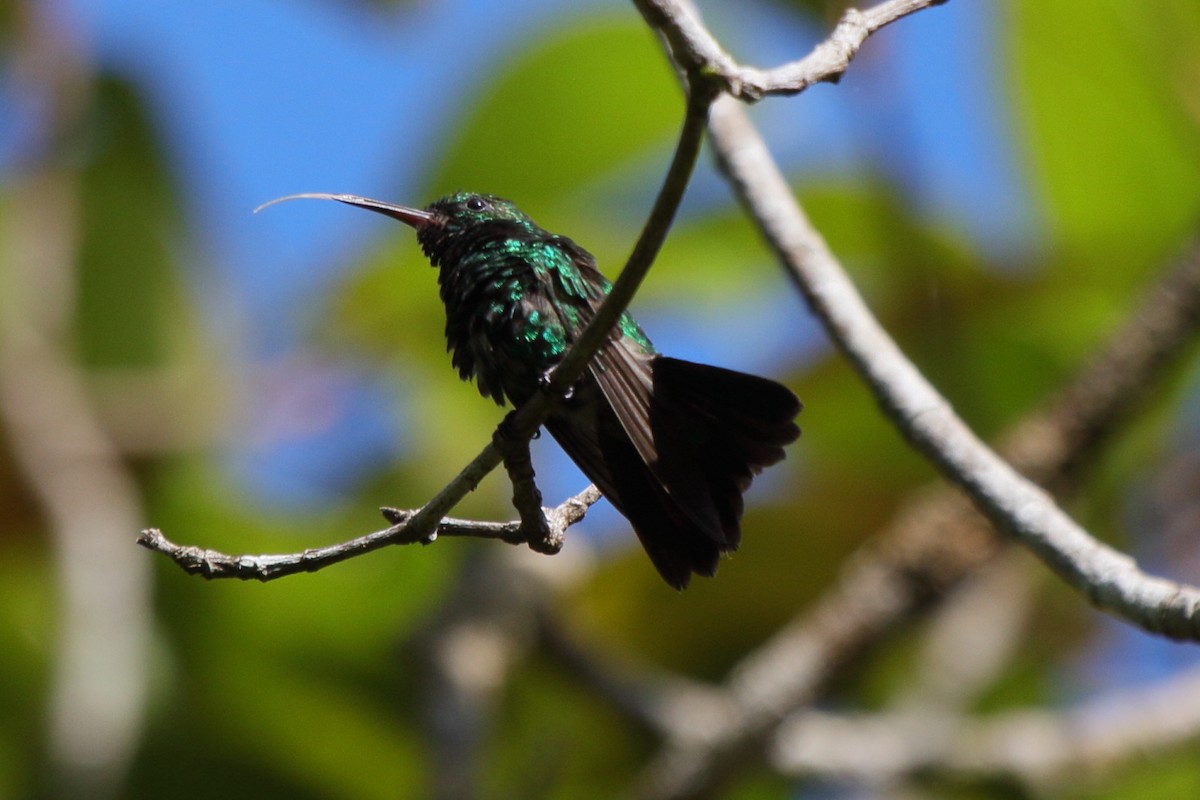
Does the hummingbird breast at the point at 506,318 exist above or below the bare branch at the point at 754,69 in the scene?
above

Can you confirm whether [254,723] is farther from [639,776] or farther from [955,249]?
[955,249]

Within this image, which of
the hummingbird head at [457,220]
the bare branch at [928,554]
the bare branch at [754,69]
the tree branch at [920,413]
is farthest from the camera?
the bare branch at [928,554]

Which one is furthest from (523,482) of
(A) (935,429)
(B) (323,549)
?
(A) (935,429)

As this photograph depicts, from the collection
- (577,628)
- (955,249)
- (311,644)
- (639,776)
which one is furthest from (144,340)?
(955,249)

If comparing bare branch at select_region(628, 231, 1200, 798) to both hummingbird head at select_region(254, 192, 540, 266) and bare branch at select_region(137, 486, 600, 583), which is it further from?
bare branch at select_region(137, 486, 600, 583)

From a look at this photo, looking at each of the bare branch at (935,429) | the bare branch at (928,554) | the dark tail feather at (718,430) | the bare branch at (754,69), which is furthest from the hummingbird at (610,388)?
the bare branch at (928,554)

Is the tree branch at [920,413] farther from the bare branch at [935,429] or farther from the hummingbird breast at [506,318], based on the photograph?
the hummingbird breast at [506,318]

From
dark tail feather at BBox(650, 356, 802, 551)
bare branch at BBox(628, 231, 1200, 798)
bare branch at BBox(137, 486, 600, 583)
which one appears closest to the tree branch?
dark tail feather at BBox(650, 356, 802, 551)
